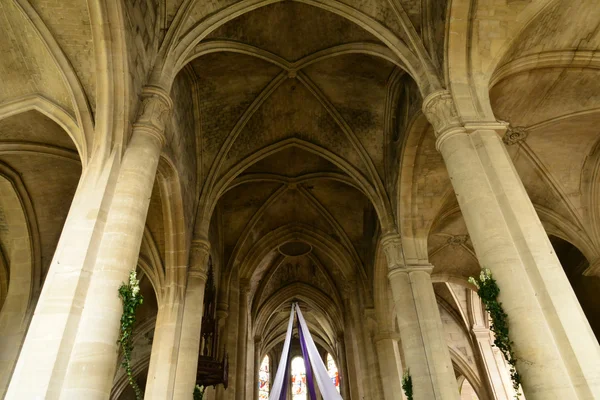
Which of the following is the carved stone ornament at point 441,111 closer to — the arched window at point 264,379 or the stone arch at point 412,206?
the stone arch at point 412,206

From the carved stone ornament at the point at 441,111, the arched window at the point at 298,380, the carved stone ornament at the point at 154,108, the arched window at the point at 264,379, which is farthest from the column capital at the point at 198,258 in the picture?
the arched window at the point at 298,380

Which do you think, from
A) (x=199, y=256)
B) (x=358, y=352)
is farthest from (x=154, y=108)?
(x=358, y=352)

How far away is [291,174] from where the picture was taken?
634 inches

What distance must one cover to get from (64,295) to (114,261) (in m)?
0.72

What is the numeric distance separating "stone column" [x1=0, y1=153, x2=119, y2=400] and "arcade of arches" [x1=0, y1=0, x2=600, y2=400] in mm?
26

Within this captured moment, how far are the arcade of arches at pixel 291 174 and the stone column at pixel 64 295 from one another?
0.03m

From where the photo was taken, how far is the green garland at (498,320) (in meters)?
5.34

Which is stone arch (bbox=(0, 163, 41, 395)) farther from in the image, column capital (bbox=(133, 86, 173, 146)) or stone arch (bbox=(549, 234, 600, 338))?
stone arch (bbox=(549, 234, 600, 338))

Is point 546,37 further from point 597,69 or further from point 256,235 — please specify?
point 256,235

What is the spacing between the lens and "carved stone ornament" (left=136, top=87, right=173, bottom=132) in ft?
24.0

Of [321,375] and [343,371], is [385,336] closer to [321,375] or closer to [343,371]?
[321,375]

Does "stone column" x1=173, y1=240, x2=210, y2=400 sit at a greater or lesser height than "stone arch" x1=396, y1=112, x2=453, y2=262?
lesser

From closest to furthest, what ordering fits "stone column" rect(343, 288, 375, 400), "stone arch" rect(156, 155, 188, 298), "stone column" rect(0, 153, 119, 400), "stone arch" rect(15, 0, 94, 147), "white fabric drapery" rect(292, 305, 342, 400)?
"stone column" rect(0, 153, 119, 400) → "stone arch" rect(15, 0, 94, 147) → "stone arch" rect(156, 155, 188, 298) → "white fabric drapery" rect(292, 305, 342, 400) → "stone column" rect(343, 288, 375, 400)

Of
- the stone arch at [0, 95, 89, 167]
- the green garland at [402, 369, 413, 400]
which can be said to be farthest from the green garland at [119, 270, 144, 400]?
the green garland at [402, 369, 413, 400]
